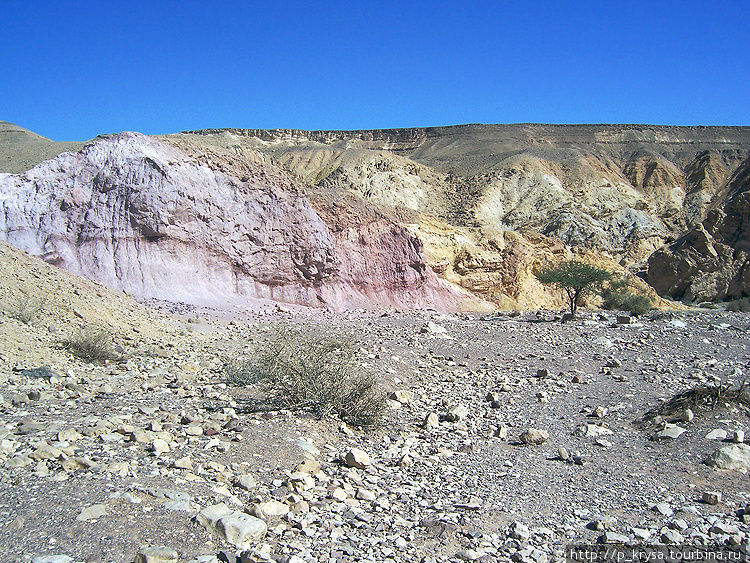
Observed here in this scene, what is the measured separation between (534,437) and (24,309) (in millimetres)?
7971

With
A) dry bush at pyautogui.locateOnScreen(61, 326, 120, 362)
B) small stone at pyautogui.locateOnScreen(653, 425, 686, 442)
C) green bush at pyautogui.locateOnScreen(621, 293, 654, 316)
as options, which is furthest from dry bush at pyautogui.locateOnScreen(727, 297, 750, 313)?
dry bush at pyautogui.locateOnScreen(61, 326, 120, 362)

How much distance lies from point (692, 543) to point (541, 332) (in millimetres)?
11351

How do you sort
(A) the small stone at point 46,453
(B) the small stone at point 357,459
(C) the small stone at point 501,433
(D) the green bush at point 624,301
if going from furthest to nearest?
(D) the green bush at point 624,301 < (C) the small stone at point 501,433 < (B) the small stone at point 357,459 < (A) the small stone at point 46,453

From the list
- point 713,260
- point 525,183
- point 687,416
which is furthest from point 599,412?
point 525,183

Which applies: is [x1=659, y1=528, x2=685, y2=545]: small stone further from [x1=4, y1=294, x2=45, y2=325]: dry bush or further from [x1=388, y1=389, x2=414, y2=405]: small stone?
[x1=4, y1=294, x2=45, y2=325]: dry bush

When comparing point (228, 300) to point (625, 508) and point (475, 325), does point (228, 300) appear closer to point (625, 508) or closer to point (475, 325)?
point (475, 325)

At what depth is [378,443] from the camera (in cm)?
648

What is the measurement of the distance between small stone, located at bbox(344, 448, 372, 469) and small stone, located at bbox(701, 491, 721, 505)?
2960 millimetres

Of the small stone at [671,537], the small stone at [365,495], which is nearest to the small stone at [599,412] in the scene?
the small stone at [671,537]

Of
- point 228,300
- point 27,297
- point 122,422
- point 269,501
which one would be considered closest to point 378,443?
point 269,501

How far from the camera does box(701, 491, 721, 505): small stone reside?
5047 millimetres

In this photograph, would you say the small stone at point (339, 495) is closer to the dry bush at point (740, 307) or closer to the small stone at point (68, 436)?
the small stone at point (68, 436)

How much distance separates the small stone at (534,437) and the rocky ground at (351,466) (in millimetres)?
17

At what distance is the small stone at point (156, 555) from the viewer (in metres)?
3.44
